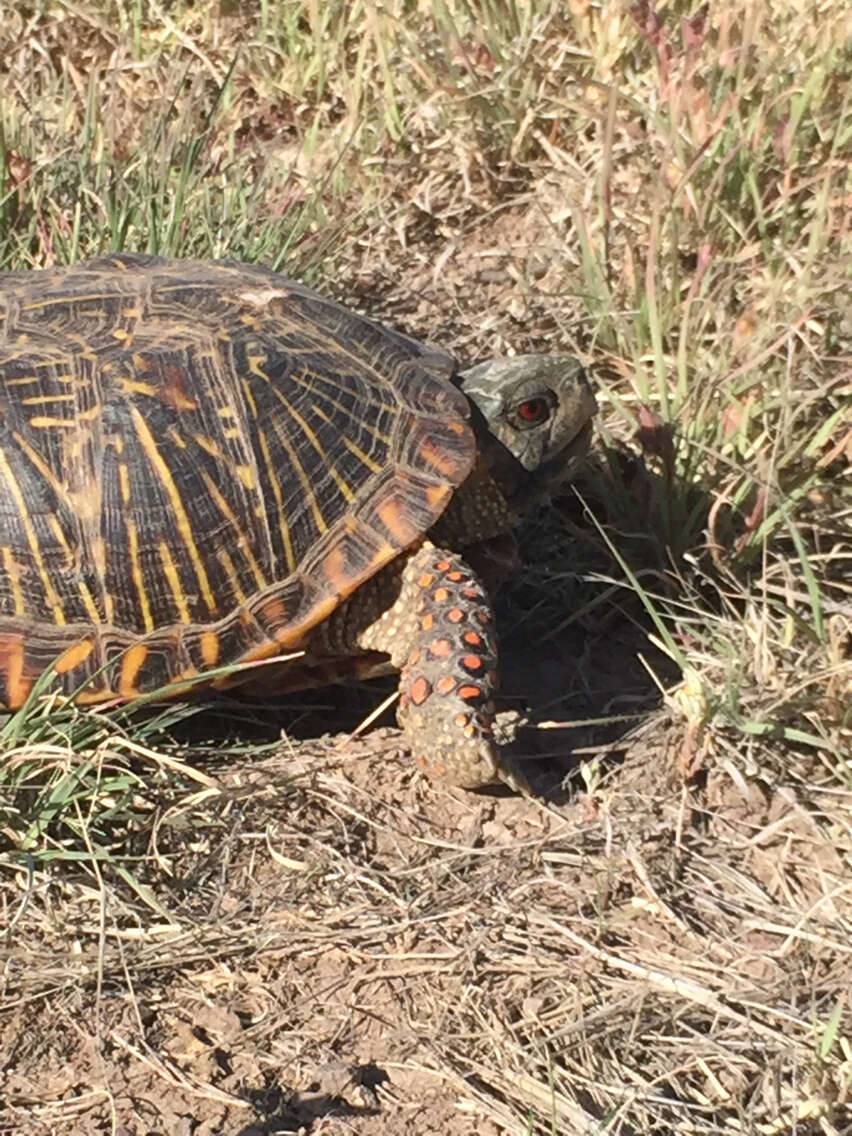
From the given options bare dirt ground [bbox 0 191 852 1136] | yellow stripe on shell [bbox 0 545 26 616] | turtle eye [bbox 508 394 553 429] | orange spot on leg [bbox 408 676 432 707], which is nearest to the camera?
bare dirt ground [bbox 0 191 852 1136]

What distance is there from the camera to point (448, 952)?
2191mm

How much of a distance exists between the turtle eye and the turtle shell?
0.20 meters

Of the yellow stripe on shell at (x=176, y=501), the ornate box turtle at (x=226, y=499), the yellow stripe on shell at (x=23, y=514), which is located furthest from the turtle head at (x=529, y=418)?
the yellow stripe on shell at (x=23, y=514)

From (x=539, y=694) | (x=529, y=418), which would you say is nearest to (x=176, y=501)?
(x=529, y=418)

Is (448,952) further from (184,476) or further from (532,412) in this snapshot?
(532,412)

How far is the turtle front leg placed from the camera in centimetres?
239

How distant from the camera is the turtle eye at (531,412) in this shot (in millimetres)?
2795

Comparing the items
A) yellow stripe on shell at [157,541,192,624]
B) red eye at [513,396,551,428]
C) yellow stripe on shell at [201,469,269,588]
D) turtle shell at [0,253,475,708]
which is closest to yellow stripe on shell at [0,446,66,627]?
turtle shell at [0,253,475,708]

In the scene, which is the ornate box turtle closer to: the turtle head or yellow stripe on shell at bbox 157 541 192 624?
yellow stripe on shell at bbox 157 541 192 624

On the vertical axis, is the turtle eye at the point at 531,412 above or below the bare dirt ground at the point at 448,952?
above

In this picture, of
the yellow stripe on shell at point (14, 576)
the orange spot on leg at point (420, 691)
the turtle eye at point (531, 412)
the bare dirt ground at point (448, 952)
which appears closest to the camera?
the bare dirt ground at point (448, 952)

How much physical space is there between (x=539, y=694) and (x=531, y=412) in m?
0.66

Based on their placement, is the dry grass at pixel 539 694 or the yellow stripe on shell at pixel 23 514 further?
the yellow stripe on shell at pixel 23 514

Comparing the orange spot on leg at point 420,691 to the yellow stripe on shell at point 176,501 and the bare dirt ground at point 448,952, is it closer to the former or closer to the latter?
the bare dirt ground at point 448,952
